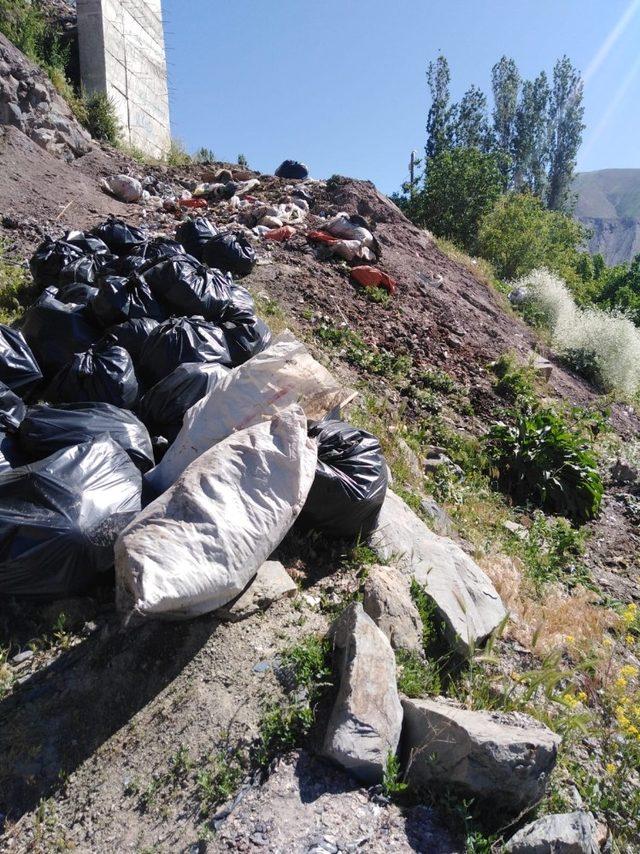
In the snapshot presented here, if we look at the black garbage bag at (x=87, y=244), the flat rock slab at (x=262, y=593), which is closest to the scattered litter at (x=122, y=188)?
the black garbage bag at (x=87, y=244)

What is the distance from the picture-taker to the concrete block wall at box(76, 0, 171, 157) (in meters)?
10.2

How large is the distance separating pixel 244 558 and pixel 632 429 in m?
6.77

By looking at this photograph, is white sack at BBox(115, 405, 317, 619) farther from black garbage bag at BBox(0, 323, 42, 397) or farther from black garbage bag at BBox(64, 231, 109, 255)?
black garbage bag at BBox(64, 231, 109, 255)

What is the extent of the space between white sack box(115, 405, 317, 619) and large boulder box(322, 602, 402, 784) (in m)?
0.41

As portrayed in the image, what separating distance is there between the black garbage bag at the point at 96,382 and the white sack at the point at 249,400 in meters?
0.69

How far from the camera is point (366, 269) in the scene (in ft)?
22.7

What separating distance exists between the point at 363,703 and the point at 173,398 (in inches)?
69.7

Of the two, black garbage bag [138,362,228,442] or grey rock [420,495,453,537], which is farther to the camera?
grey rock [420,495,453,537]

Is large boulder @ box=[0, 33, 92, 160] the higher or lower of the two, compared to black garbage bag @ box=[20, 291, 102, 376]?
higher

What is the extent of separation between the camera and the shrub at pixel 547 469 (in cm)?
476

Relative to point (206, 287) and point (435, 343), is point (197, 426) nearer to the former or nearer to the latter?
point (206, 287)

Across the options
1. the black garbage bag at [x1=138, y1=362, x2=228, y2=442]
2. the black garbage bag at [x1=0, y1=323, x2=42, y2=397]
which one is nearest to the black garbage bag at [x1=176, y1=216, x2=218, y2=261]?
the black garbage bag at [x1=0, y1=323, x2=42, y2=397]

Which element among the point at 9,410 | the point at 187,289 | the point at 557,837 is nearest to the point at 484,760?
the point at 557,837

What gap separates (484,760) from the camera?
5.70 feet
